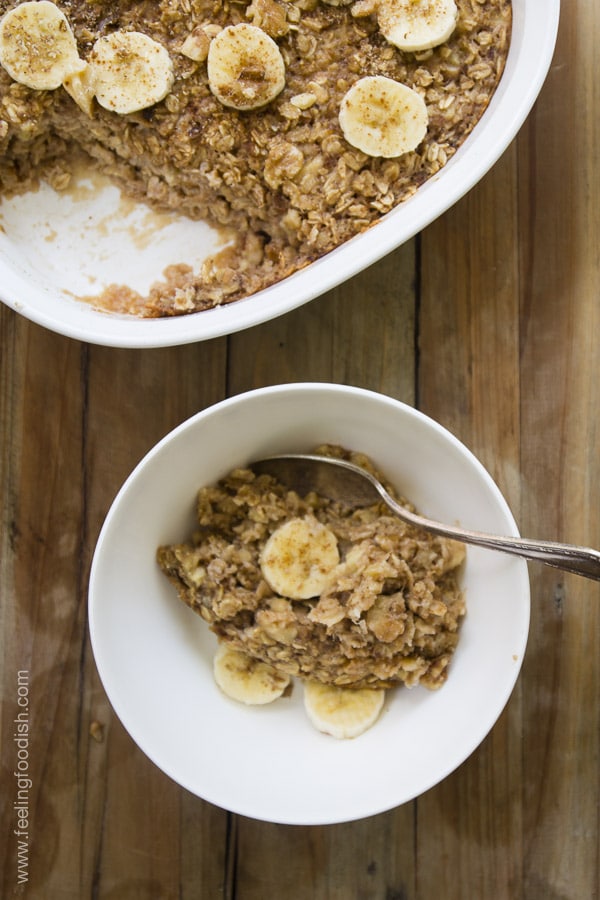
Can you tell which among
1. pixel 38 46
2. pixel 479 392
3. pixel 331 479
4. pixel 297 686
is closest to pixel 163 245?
pixel 38 46

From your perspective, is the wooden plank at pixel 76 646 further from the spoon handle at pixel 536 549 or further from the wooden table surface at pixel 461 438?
the spoon handle at pixel 536 549

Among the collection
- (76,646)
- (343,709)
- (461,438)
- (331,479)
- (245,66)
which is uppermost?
(245,66)

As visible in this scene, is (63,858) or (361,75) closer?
(361,75)

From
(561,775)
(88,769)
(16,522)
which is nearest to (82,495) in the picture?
(16,522)

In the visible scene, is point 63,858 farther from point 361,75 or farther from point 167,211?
point 361,75

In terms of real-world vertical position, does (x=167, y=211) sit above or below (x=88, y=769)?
above

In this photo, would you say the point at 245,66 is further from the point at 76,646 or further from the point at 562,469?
the point at 76,646

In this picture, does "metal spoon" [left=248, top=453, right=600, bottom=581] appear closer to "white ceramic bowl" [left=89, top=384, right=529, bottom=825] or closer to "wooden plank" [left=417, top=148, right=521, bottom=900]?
"white ceramic bowl" [left=89, top=384, right=529, bottom=825]
